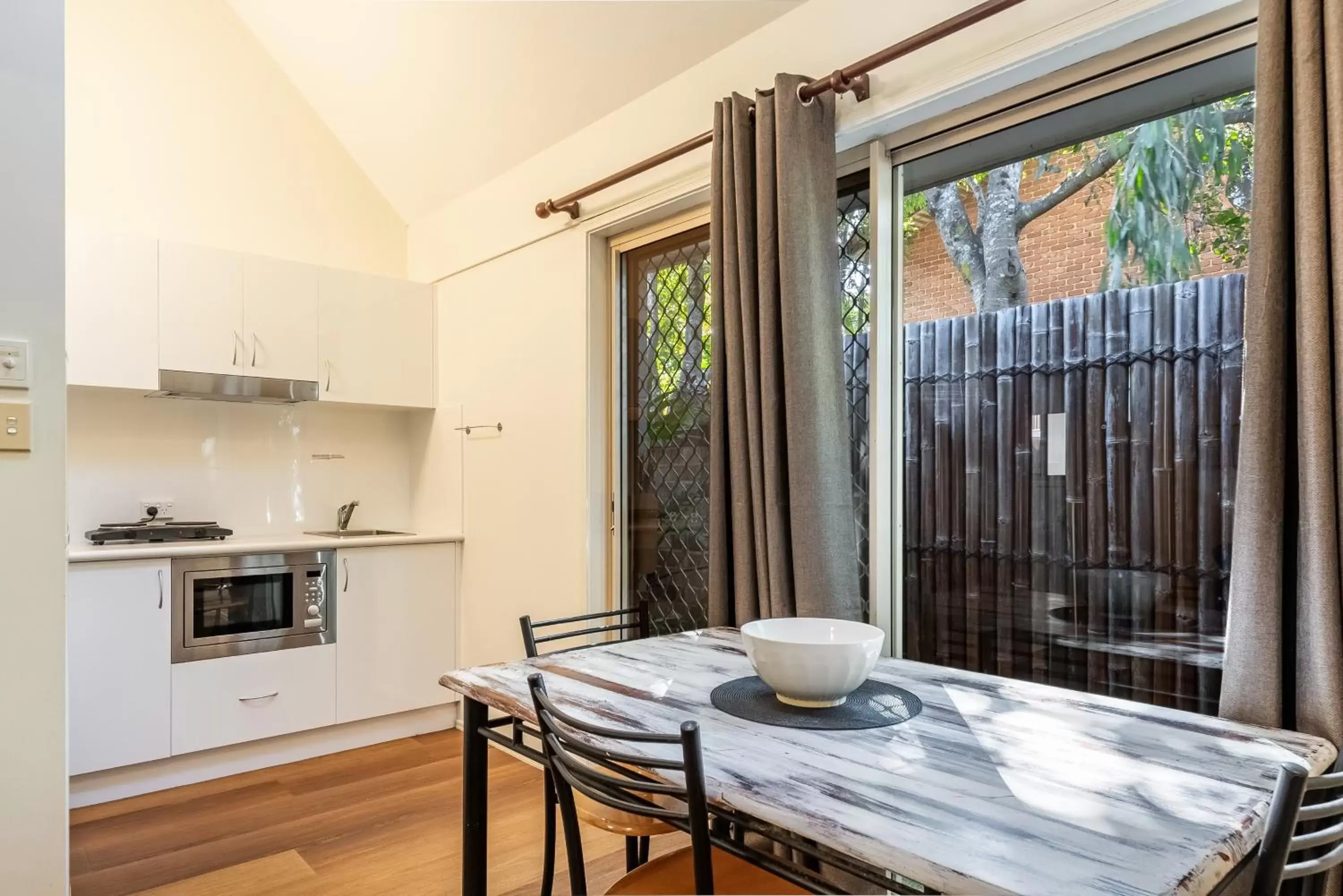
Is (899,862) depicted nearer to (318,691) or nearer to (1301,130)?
(1301,130)

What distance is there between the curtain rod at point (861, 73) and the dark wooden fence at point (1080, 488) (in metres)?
0.65

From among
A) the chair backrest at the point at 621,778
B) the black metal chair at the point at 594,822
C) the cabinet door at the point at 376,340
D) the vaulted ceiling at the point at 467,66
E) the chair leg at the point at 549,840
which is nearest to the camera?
the chair backrest at the point at 621,778

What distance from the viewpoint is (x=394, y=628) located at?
3.60 metres

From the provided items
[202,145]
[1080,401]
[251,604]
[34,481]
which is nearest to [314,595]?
[251,604]

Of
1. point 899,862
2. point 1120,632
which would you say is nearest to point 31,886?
point 899,862

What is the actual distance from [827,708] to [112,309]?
3.06m

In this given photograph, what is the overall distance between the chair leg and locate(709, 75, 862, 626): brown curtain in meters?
0.65

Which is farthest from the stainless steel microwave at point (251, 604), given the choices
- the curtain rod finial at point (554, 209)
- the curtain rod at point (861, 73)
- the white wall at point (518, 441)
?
the curtain rod at point (861, 73)

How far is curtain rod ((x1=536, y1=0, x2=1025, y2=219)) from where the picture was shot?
71.2 inches

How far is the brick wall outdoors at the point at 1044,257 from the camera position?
6.14 ft

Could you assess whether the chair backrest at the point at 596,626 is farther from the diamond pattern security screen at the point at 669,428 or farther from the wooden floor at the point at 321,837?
the wooden floor at the point at 321,837

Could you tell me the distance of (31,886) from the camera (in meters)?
1.84

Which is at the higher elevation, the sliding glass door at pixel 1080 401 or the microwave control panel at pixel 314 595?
the sliding glass door at pixel 1080 401

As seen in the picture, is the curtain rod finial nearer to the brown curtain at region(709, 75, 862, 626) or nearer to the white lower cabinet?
the brown curtain at region(709, 75, 862, 626)
